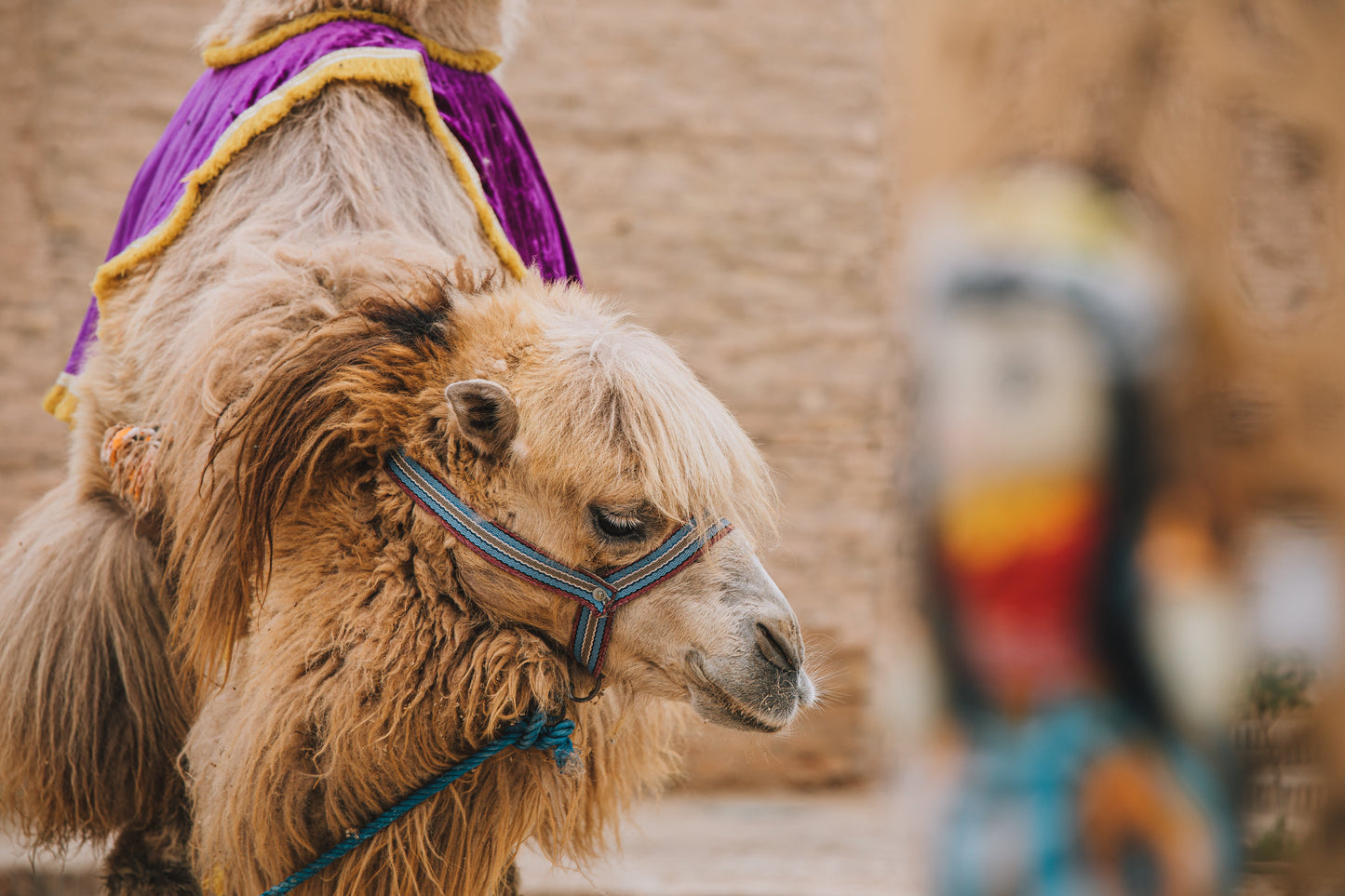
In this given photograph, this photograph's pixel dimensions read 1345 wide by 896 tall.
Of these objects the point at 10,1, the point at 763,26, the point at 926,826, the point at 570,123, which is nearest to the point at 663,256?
the point at 570,123

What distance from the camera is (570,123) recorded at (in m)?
7.07

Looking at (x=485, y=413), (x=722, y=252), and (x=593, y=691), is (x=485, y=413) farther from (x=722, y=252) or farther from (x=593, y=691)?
(x=722, y=252)

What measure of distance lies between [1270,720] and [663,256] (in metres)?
6.03

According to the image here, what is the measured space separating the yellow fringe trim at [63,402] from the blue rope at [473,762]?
117cm

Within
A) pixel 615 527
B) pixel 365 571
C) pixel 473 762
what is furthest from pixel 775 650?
pixel 365 571

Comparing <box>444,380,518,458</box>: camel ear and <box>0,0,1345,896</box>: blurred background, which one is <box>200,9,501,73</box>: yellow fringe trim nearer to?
<box>444,380,518,458</box>: camel ear

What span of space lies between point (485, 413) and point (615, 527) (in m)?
0.29

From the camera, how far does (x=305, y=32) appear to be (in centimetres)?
285

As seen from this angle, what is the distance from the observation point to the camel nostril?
6.86ft

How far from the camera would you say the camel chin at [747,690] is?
209 cm

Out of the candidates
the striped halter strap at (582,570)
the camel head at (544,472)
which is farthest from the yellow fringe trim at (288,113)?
the striped halter strap at (582,570)

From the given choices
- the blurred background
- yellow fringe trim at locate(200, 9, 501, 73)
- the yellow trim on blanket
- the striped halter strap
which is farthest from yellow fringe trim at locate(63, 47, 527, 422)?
the blurred background

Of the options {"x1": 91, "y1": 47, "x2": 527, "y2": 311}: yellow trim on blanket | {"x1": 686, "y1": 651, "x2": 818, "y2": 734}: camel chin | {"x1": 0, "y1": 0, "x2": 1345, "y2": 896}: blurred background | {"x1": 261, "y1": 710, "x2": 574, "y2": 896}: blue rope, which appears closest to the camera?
{"x1": 686, "y1": 651, "x2": 818, "y2": 734}: camel chin

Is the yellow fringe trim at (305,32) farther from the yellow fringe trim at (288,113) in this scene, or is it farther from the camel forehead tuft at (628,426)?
the camel forehead tuft at (628,426)
